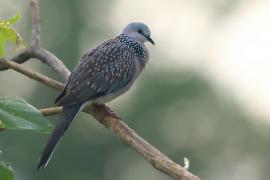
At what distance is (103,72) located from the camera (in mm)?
5320

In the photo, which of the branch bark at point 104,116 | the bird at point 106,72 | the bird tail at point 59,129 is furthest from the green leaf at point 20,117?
the bird at point 106,72

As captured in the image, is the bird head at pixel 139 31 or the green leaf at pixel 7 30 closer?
the green leaf at pixel 7 30

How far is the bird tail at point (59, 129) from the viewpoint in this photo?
11.5 feet

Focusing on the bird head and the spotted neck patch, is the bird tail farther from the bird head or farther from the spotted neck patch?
the bird head

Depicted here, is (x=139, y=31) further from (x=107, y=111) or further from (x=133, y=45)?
(x=107, y=111)

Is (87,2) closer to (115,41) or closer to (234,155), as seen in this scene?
(234,155)

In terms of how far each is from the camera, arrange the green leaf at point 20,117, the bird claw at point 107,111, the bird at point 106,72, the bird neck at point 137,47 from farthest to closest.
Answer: the bird neck at point 137,47
the bird at point 106,72
the bird claw at point 107,111
the green leaf at point 20,117

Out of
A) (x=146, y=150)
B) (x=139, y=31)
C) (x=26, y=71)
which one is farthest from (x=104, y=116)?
(x=139, y=31)

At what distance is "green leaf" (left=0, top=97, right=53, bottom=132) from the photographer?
7.30 ft

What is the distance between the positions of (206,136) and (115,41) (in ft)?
48.2

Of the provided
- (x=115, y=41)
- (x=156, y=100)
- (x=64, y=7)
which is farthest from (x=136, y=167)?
(x=115, y=41)

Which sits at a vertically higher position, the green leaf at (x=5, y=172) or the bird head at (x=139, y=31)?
the green leaf at (x=5, y=172)

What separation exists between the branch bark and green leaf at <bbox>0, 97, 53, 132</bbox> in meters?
0.93

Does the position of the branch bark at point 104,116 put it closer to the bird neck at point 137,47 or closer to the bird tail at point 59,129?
the bird tail at point 59,129
